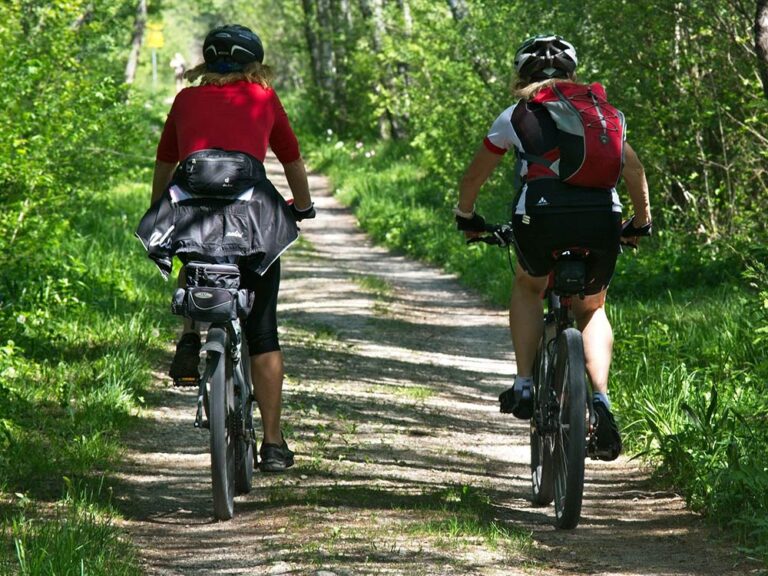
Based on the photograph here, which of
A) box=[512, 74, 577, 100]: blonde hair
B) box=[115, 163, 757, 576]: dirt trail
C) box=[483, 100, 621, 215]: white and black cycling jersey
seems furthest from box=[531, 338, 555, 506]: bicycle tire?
box=[512, 74, 577, 100]: blonde hair

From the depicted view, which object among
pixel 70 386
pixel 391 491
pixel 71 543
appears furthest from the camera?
pixel 70 386

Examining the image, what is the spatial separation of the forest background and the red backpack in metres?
1.35

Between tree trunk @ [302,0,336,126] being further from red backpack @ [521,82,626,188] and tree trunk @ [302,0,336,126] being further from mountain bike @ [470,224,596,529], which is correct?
red backpack @ [521,82,626,188]

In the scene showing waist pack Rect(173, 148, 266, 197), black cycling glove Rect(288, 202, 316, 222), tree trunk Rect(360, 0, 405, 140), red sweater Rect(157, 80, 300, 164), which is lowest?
black cycling glove Rect(288, 202, 316, 222)

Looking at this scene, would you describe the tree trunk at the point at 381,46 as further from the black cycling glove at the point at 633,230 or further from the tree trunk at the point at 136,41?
the black cycling glove at the point at 633,230

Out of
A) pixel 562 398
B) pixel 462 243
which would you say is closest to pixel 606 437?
pixel 562 398

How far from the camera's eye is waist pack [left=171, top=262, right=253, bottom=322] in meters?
4.92

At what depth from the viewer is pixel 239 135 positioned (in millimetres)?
5105

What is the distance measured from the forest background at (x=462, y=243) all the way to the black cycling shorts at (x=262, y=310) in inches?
37.8

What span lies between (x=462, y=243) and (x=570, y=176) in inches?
454

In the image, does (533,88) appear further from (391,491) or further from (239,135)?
(391,491)

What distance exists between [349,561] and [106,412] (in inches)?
118

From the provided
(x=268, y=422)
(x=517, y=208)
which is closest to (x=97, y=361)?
(x=268, y=422)

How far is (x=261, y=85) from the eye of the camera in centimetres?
523
